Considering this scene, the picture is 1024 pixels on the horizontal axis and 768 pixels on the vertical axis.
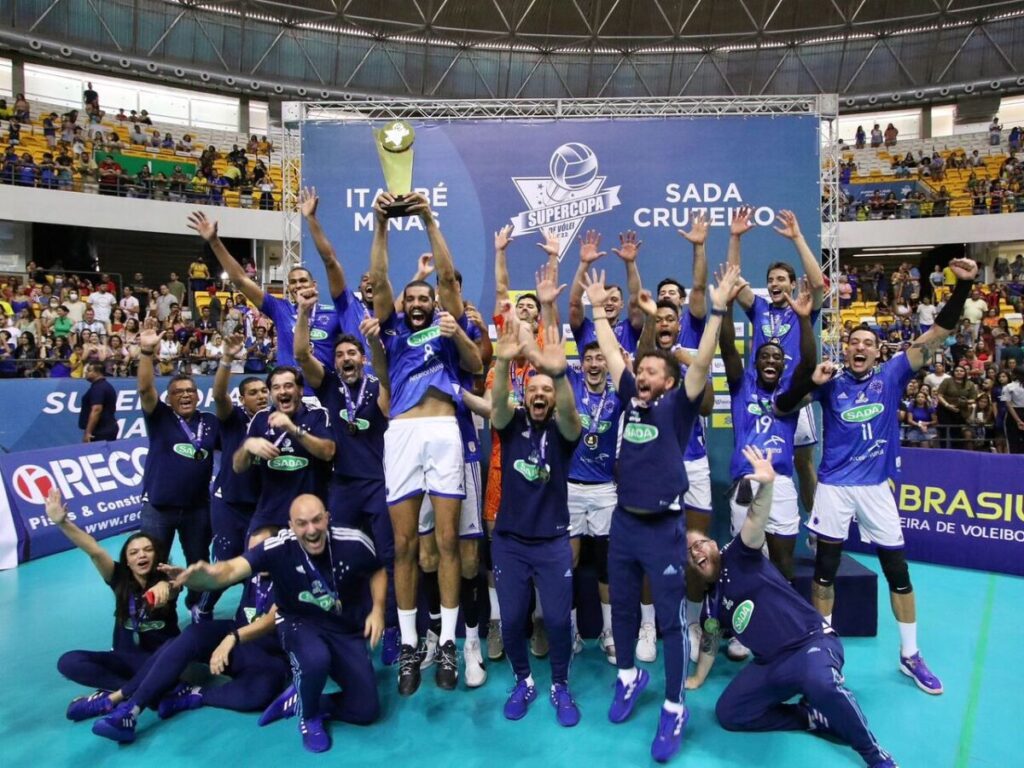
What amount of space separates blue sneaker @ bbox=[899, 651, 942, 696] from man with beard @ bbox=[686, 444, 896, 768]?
38.8 inches

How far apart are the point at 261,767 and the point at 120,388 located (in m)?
9.42

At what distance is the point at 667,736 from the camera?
3.83 metres

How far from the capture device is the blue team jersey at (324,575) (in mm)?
4117

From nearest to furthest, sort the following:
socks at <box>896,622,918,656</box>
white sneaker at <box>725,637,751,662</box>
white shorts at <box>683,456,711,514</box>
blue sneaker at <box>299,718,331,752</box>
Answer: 1. blue sneaker at <box>299,718,331,752</box>
2. socks at <box>896,622,918,656</box>
3. white sneaker at <box>725,637,751,662</box>
4. white shorts at <box>683,456,711,514</box>

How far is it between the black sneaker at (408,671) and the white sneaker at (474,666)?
1.10 feet

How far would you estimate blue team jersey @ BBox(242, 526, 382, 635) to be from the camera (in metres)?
4.12

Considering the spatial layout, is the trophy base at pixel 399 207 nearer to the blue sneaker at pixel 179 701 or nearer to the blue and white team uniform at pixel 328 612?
the blue and white team uniform at pixel 328 612

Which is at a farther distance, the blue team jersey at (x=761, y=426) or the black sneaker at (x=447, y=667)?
the blue team jersey at (x=761, y=426)

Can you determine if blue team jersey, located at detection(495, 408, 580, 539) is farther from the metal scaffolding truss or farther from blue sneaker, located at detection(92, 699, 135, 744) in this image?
the metal scaffolding truss

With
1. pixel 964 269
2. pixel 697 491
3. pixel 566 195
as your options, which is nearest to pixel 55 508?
pixel 697 491

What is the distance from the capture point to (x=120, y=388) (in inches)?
451

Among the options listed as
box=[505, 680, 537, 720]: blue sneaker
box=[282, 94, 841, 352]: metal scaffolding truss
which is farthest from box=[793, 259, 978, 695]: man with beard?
box=[282, 94, 841, 352]: metal scaffolding truss

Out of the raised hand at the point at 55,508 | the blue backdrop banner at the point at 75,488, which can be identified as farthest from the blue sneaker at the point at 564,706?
the blue backdrop banner at the point at 75,488

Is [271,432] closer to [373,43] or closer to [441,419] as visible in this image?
[441,419]
